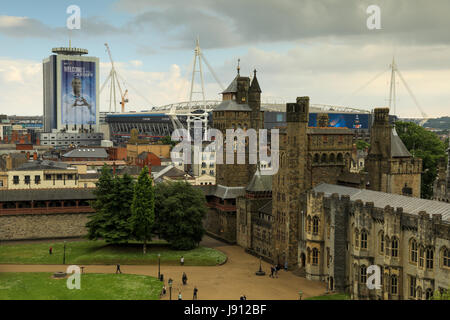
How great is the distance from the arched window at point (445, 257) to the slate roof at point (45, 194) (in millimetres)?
57987

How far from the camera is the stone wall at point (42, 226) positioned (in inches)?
3391

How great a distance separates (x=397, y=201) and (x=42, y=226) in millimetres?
56047

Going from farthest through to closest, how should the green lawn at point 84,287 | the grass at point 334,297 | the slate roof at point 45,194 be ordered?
the slate roof at point 45,194
the grass at point 334,297
the green lawn at point 84,287

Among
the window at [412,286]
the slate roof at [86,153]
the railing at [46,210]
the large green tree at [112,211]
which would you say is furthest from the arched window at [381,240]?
the slate roof at [86,153]

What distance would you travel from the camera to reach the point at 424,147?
108500mm

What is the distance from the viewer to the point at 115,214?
3061 inches

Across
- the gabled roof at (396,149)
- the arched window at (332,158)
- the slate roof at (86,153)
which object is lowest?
the slate roof at (86,153)

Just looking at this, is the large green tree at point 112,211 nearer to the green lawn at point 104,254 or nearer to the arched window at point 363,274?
the green lawn at point 104,254

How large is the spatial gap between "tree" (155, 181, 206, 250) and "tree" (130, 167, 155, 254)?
3.13 m

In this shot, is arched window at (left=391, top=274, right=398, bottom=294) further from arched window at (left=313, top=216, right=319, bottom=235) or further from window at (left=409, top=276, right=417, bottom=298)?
arched window at (left=313, top=216, right=319, bottom=235)
